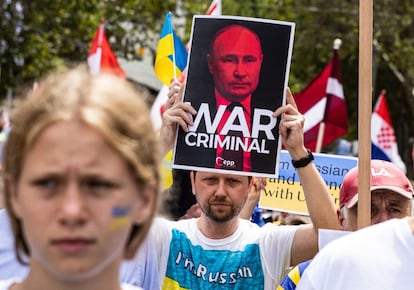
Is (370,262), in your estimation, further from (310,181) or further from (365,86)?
(310,181)

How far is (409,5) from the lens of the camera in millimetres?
25203

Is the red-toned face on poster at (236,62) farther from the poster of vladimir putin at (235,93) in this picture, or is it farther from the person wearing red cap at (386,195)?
the person wearing red cap at (386,195)

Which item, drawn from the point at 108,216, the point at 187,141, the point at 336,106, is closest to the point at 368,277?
the point at 108,216

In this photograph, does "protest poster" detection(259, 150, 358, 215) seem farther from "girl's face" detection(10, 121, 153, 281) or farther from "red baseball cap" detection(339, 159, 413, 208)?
"girl's face" detection(10, 121, 153, 281)

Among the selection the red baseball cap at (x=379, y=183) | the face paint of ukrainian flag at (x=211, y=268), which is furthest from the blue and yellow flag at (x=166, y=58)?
the red baseball cap at (x=379, y=183)

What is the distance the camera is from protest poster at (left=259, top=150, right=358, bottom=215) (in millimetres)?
6484

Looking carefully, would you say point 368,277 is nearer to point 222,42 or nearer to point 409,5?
point 222,42

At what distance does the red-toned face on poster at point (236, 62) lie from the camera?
186 inches

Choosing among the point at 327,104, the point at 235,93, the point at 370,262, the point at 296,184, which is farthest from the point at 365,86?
the point at 327,104

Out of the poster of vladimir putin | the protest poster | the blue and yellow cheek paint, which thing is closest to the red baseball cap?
the poster of vladimir putin

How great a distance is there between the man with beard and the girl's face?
2.38 meters

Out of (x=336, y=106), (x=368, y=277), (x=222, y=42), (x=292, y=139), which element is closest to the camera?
(x=368, y=277)

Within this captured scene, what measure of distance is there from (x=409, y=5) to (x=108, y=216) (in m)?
23.9

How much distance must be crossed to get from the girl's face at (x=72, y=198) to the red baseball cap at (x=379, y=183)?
2271mm
